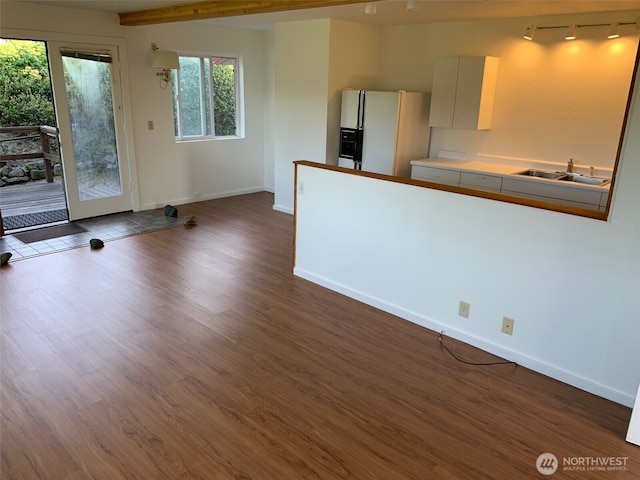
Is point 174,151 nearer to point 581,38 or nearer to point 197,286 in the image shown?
point 197,286

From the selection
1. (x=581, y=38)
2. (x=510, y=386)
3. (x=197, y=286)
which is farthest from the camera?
(x=581, y=38)

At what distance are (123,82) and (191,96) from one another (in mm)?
1067

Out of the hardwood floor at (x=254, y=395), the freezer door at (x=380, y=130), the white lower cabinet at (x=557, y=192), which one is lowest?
the hardwood floor at (x=254, y=395)

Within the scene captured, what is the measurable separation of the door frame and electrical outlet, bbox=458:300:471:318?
4.65m

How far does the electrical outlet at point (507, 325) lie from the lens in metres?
3.09

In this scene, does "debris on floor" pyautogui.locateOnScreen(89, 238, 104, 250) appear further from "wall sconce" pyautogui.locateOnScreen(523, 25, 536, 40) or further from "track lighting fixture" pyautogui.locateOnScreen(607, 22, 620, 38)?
"track lighting fixture" pyautogui.locateOnScreen(607, 22, 620, 38)

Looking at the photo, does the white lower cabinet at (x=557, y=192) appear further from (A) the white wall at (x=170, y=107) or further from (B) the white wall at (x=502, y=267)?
(A) the white wall at (x=170, y=107)

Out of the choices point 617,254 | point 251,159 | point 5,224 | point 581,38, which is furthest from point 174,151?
point 617,254

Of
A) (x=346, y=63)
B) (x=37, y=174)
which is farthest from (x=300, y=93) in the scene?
(x=37, y=174)

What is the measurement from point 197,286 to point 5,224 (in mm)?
3075

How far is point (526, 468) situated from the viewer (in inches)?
88.0

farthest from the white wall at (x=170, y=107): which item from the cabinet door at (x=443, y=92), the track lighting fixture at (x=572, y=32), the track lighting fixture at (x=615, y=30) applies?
the track lighting fixture at (x=615, y=30)

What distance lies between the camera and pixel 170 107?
6352 millimetres

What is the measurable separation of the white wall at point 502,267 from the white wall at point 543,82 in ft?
7.58
